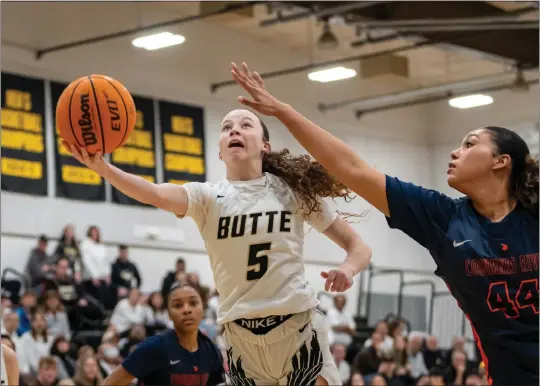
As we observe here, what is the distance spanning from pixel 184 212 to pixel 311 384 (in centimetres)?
107

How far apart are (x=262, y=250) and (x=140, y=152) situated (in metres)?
14.6

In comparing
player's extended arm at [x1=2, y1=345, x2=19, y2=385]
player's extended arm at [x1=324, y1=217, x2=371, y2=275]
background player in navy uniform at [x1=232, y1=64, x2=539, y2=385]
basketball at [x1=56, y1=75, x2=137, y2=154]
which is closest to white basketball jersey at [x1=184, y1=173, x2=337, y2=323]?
player's extended arm at [x1=324, y1=217, x2=371, y2=275]

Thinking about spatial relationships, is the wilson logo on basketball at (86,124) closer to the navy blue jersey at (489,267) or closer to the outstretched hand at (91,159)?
the outstretched hand at (91,159)

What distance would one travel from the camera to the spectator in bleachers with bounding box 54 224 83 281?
1644cm

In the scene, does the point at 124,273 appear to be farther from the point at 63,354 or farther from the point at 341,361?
the point at 341,361

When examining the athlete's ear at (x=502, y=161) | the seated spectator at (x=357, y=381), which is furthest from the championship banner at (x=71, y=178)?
the athlete's ear at (x=502, y=161)

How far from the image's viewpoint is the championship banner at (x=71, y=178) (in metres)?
17.9

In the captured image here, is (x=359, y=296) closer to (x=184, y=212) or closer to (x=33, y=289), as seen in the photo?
(x=33, y=289)

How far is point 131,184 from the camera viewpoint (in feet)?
14.5

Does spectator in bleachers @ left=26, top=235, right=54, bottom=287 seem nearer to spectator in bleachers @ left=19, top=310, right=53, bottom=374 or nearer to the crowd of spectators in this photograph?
the crowd of spectators

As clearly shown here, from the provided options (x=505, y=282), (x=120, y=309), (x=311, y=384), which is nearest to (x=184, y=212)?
(x=311, y=384)

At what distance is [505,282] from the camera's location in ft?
11.9

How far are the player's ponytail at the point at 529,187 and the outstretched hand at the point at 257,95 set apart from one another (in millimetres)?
980

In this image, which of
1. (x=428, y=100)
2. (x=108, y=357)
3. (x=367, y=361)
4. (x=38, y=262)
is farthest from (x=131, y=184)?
(x=428, y=100)
